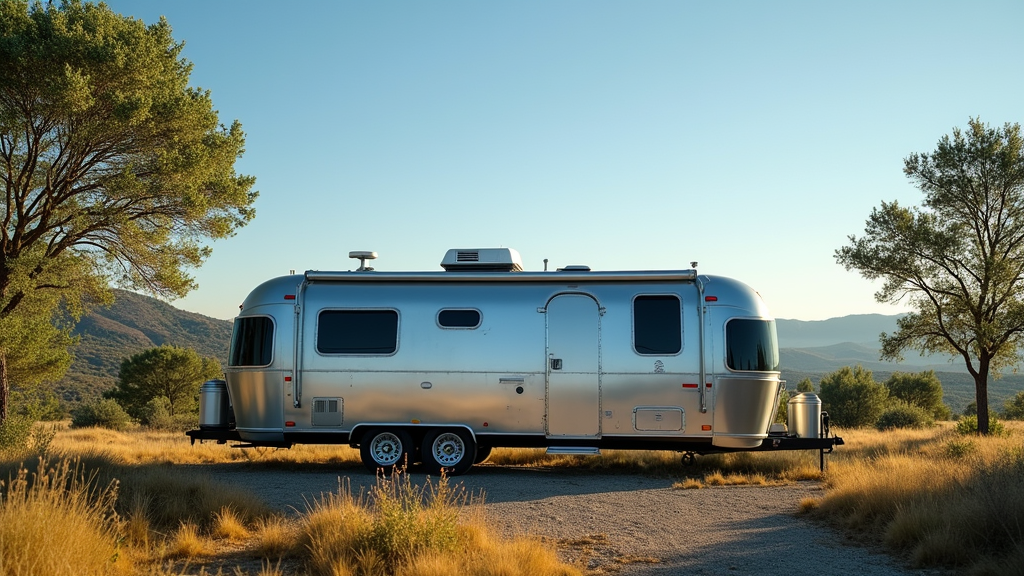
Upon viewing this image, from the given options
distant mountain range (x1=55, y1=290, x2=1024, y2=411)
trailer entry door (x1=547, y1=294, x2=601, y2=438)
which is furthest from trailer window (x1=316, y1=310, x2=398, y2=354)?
distant mountain range (x1=55, y1=290, x2=1024, y2=411)

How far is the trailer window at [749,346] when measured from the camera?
12.4 m

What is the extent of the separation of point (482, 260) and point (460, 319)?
1.18 metres

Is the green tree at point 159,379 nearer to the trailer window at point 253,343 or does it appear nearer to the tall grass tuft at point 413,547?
the trailer window at point 253,343

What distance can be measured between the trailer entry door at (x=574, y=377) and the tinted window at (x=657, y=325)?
65 centimetres

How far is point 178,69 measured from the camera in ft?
65.6

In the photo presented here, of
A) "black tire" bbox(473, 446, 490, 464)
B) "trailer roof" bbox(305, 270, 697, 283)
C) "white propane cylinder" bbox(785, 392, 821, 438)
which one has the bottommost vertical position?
"black tire" bbox(473, 446, 490, 464)

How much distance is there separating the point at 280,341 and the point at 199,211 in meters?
7.27

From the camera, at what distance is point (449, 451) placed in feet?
42.5

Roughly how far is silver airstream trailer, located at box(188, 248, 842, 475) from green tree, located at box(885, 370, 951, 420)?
3557 cm

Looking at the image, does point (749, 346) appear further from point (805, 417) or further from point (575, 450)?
point (575, 450)

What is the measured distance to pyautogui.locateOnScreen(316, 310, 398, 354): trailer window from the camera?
1293cm

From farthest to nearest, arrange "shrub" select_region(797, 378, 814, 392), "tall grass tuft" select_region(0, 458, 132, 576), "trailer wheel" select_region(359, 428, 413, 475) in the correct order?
"shrub" select_region(797, 378, 814, 392) → "trailer wheel" select_region(359, 428, 413, 475) → "tall grass tuft" select_region(0, 458, 132, 576)

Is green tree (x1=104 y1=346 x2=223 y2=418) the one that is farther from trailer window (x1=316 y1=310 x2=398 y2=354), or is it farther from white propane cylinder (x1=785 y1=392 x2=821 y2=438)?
white propane cylinder (x1=785 y1=392 x2=821 y2=438)

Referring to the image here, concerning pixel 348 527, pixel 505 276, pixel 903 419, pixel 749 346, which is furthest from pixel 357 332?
pixel 903 419
